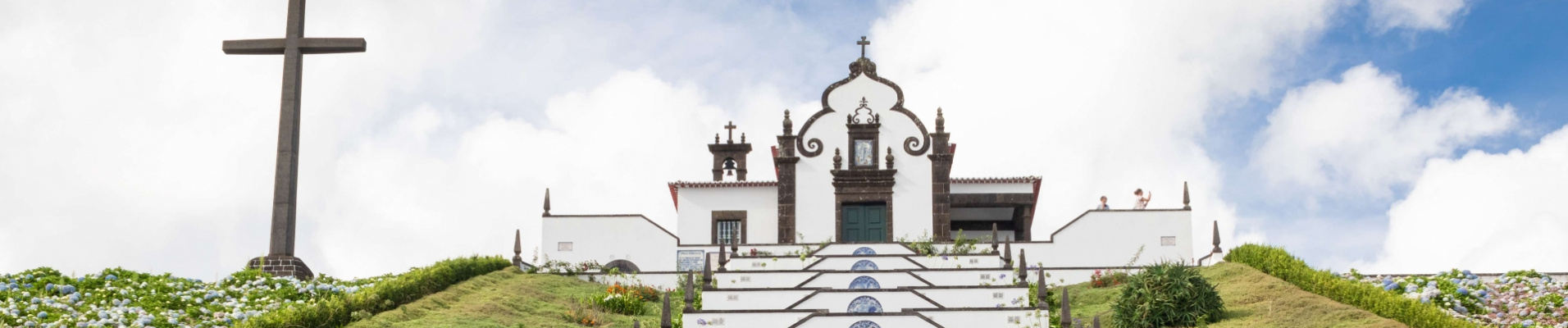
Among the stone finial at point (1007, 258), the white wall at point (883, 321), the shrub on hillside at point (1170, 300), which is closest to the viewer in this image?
the white wall at point (883, 321)

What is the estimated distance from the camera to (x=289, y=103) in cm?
2573

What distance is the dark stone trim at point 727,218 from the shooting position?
33156 millimetres

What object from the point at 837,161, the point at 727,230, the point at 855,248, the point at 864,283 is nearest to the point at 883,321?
the point at 864,283

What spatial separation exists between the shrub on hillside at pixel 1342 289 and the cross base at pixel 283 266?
15.8 meters

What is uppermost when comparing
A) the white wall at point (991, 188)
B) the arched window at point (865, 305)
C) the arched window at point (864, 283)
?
the white wall at point (991, 188)

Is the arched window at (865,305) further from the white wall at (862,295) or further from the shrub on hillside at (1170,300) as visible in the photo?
the shrub on hillside at (1170,300)

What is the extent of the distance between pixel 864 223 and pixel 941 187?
72.4 inches

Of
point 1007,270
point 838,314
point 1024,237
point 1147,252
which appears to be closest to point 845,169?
point 1024,237

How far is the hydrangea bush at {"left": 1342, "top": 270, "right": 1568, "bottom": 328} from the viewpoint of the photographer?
2066 cm

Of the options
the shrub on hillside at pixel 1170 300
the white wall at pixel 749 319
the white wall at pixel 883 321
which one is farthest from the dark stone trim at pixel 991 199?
the white wall at pixel 883 321

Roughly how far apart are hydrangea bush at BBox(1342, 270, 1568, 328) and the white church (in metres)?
5.24

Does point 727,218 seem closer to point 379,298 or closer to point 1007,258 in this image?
point 1007,258

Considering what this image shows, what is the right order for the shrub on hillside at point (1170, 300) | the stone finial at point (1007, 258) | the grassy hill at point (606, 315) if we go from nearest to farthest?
the grassy hill at point (606, 315)
the shrub on hillside at point (1170, 300)
the stone finial at point (1007, 258)

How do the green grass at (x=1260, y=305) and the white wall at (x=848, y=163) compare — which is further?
the white wall at (x=848, y=163)
